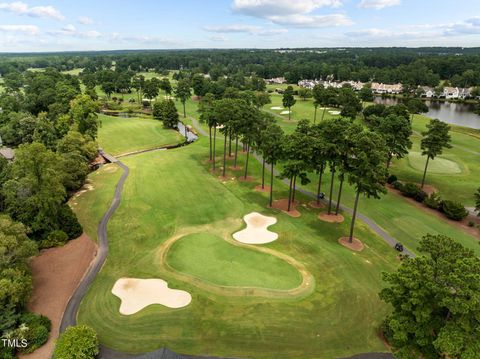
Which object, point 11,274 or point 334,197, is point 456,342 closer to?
point 11,274

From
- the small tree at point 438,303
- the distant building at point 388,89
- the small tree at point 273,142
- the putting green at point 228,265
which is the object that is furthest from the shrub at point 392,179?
the distant building at point 388,89

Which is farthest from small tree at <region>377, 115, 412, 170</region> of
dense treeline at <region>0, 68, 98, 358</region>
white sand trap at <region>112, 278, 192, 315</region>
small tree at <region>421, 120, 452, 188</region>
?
dense treeline at <region>0, 68, 98, 358</region>

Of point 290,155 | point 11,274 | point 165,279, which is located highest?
point 290,155

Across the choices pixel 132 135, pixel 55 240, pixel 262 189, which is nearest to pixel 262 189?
pixel 262 189

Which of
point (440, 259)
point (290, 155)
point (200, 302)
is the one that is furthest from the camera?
point (290, 155)

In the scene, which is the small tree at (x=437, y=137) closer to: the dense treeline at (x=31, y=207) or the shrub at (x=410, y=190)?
the shrub at (x=410, y=190)

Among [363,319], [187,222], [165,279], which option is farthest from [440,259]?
[187,222]

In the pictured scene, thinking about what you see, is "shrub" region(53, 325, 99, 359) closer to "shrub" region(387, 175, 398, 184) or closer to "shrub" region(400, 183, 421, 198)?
"shrub" region(400, 183, 421, 198)
